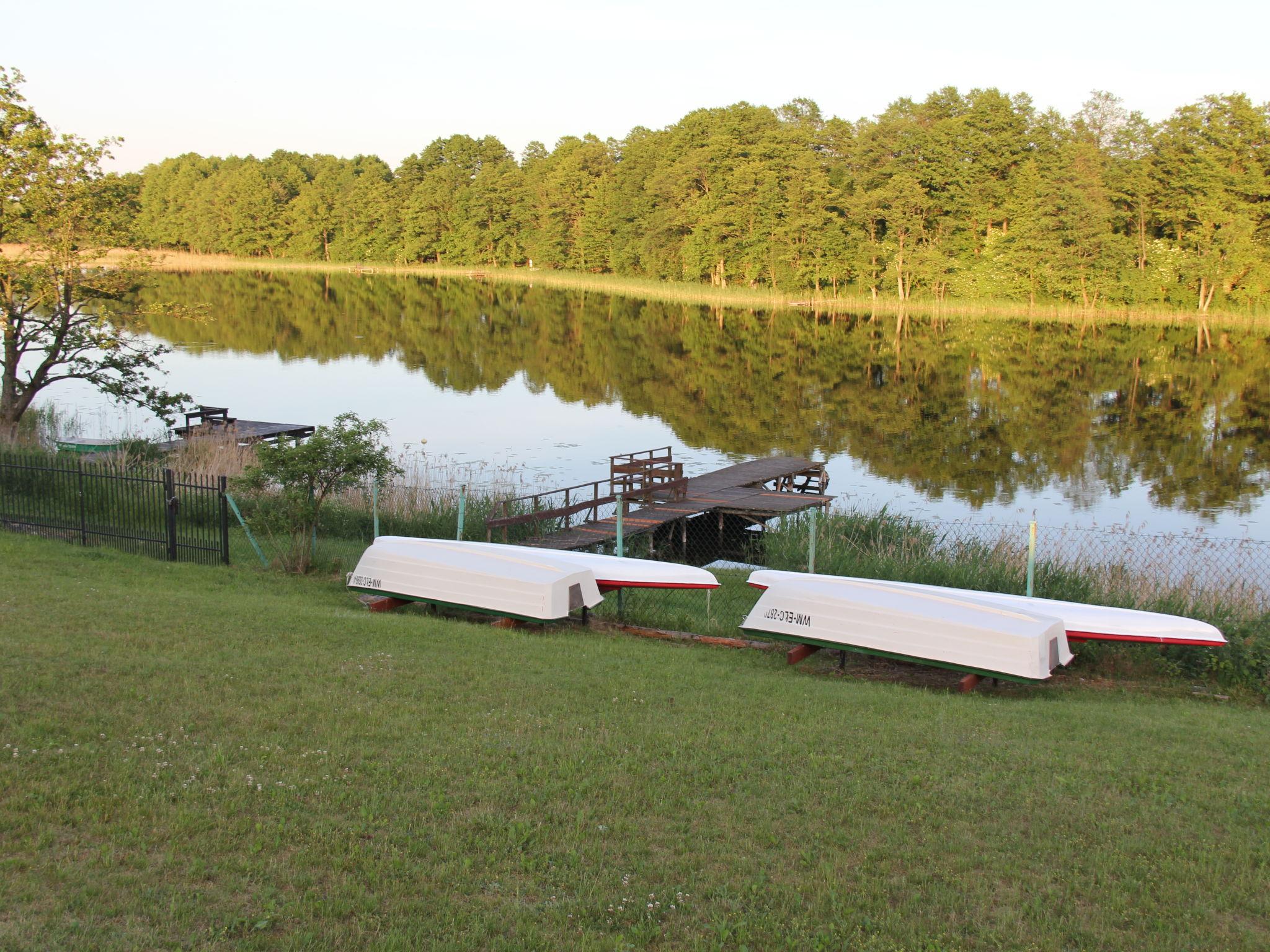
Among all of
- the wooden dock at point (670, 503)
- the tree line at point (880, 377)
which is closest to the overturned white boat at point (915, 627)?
the wooden dock at point (670, 503)

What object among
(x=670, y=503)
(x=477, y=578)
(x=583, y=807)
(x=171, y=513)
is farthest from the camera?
(x=670, y=503)

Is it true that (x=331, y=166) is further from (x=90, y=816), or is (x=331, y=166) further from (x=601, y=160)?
(x=90, y=816)

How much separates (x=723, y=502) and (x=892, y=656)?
1099 cm

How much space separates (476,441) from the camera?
29547 millimetres

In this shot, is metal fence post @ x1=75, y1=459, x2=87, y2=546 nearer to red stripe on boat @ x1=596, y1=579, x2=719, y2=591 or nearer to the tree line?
red stripe on boat @ x1=596, y1=579, x2=719, y2=591

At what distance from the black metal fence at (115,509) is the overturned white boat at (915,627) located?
26.1ft

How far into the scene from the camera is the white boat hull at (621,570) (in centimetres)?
1151

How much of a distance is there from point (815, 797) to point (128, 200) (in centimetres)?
2292

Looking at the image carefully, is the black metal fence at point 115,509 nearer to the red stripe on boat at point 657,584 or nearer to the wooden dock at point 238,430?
the red stripe on boat at point 657,584

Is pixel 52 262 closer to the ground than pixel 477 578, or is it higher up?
higher up

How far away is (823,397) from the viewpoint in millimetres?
37281

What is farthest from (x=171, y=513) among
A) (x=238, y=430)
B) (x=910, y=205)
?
(x=910, y=205)

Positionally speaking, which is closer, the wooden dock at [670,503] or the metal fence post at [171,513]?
the metal fence post at [171,513]

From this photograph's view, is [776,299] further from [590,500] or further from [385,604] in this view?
[385,604]
